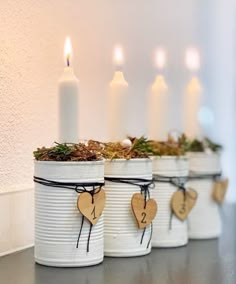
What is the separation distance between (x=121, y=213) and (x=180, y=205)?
0.16m

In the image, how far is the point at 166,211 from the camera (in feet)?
3.43

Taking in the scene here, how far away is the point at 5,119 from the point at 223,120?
3.38 feet

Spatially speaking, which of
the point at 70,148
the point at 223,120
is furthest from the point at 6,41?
the point at 223,120

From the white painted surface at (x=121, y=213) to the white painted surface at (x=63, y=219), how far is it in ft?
0.24

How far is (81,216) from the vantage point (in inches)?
33.6

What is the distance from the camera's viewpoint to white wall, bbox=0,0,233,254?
97 centimetres

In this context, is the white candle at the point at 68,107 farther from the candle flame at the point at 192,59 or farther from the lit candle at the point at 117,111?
the candle flame at the point at 192,59

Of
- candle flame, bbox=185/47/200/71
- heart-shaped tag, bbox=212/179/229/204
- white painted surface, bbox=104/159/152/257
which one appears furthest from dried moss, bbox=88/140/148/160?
candle flame, bbox=185/47/200/71

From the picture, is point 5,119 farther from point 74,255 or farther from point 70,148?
point 74,255

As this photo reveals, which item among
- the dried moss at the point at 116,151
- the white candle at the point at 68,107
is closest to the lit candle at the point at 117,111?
the dried moss at the point at 116,151

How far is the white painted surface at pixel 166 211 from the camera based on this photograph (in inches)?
40.9

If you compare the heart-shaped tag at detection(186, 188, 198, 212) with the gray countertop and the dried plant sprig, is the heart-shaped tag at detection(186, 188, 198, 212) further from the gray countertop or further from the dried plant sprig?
the dried plant sprig

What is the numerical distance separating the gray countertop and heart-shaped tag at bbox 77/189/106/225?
79mm

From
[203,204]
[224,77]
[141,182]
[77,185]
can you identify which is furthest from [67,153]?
[224,77]
